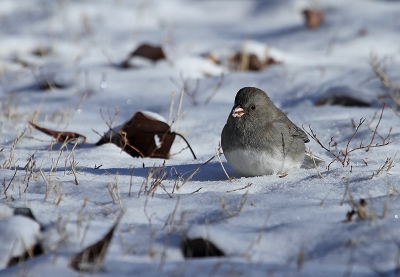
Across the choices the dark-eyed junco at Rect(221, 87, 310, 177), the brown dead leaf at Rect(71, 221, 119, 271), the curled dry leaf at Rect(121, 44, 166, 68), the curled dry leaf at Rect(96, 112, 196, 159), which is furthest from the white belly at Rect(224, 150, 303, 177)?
the curled dry leaf at Rect(121, 44, 166, 68)

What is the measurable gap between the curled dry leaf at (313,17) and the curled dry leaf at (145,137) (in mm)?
4987

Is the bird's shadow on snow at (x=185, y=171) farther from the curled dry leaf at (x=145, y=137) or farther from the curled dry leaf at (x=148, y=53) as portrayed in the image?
the curled dry leaf at (x=148, y=53)

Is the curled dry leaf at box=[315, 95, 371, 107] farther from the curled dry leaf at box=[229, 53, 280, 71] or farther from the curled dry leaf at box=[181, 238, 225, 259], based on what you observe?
the curled dry leaf at box=[181, 238, 225, 259]

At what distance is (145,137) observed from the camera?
3.99 metres

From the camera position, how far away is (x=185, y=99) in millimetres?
5836

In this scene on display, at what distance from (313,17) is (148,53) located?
2.91m

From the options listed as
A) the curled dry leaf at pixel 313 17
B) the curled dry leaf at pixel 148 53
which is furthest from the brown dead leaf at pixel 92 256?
the curled dry leaf at pixel 313 17

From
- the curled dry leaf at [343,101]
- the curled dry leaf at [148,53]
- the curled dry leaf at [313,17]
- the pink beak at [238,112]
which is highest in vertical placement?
the curled dry leaf at [313,17]

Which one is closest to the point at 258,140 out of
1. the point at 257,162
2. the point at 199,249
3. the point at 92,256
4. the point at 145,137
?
the point at 257,162

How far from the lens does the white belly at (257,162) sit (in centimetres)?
329

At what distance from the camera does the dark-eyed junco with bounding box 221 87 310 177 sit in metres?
3.31

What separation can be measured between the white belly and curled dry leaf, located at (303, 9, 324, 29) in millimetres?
5345

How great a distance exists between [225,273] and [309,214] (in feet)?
2.36

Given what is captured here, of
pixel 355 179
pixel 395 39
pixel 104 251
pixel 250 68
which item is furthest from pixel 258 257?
pixel 395 39
